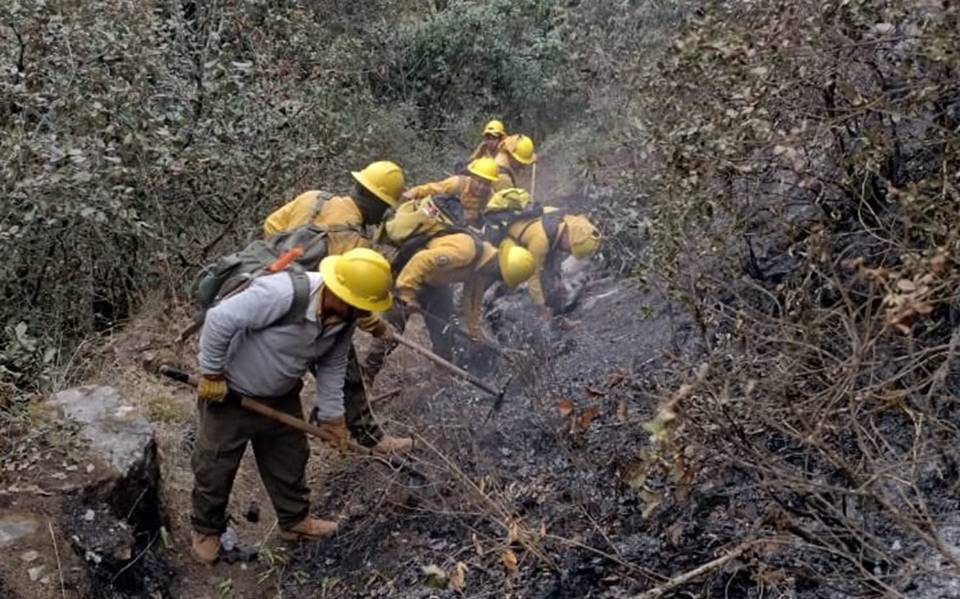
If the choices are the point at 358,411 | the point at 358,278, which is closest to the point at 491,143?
the point at 358,411

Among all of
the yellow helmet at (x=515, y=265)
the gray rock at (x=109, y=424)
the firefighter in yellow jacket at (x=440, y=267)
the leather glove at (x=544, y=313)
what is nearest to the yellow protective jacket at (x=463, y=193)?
the firefighter in yellow jacket at (x=440, y=267)

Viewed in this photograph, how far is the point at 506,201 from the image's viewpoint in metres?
7.76

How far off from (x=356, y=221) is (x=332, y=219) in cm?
16

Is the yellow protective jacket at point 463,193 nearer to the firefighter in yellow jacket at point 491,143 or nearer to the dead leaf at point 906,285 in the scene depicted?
the firefighter in yellow jacket at point 491,143

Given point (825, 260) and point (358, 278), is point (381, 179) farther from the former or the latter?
point (825, 260)

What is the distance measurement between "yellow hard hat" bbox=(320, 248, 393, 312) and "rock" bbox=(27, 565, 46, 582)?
1649 millimetres

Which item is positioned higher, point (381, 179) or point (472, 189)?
point (381, 179)

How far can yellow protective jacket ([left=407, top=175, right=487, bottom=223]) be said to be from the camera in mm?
7473

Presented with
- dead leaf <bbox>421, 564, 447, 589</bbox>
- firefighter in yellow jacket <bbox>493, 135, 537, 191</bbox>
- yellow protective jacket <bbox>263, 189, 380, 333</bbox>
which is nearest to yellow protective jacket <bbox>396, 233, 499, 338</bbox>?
yellow protective jacket <bbox>263, 189, 380, 333</bbox>

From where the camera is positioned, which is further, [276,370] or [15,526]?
[276,370]

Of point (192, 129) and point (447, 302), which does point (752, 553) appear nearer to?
point (447, 302)

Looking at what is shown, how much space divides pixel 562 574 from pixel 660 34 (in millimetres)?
8114

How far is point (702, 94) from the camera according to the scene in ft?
14.9

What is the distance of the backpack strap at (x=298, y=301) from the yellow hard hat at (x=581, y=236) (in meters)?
3.69
